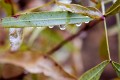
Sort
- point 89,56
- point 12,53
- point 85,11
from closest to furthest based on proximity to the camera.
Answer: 1. point 85,11
2. point 12,53
3. point 89,56

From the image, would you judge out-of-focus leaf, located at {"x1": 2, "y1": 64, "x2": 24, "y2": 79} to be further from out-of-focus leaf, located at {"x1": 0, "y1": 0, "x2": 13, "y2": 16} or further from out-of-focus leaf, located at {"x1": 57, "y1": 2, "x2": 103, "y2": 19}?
out-of-focus leaf, located at {"x1": 57, "y1": 2, "x2": 103, "y2": 19}

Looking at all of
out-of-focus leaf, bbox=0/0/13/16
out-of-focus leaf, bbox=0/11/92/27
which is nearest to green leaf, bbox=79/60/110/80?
out-of-focus leaf, bbox=0/11/92/27

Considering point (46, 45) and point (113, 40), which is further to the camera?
point (113, 40)

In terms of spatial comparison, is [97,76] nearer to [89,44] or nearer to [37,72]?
[37,72]

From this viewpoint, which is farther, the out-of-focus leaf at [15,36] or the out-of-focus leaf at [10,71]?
the out-of-focus leaf at [10,71]

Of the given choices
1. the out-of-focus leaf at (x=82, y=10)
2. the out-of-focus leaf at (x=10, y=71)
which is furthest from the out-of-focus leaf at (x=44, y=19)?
the out-of-focus leaf at (x=10, y=71)

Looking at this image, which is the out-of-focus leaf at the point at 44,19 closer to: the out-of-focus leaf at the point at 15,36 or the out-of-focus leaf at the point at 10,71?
the out-of-focus leaf at the point at 15,36

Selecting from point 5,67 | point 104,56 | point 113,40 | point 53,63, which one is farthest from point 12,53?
point 113,40
